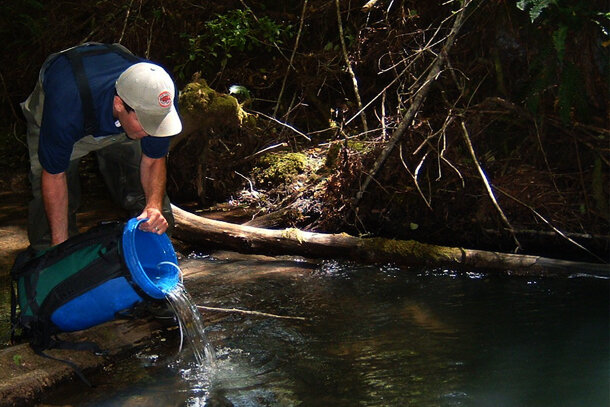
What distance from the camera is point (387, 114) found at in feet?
24.6

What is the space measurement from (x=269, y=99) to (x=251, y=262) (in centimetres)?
344

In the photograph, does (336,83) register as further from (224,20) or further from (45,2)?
(45,2)

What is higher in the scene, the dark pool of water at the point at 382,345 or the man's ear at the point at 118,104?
the man's ear at the point at 118,104

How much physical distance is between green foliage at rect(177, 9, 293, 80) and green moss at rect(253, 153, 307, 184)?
143cm

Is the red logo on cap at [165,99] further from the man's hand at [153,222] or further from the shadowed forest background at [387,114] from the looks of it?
the shadowed forest background at [387,114]

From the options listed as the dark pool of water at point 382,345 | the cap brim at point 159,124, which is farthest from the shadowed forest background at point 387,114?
the cap brim at point 159,124

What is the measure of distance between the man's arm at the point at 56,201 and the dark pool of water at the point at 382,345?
0.84 m

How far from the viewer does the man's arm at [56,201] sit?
12.2 ft

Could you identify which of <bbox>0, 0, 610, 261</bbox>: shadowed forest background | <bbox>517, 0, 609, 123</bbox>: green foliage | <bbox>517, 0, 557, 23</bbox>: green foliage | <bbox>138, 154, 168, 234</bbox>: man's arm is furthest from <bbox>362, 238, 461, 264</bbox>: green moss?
<bbox>138, 154, 168, 234</bbox>: man's arm

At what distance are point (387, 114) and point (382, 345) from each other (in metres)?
3.83

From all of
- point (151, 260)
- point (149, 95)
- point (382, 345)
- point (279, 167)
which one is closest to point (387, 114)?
point (279, 167)

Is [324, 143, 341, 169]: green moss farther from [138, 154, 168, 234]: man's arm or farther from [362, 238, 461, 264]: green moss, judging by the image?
[138, 154, 168, 234]: man's arm

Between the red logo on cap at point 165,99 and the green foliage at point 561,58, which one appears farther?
the green foliage at point 561,58

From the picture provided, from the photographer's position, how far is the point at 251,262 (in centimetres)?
573
